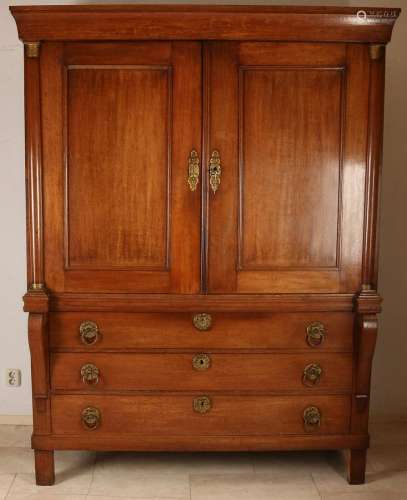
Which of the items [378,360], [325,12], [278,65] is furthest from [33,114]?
[378,360]

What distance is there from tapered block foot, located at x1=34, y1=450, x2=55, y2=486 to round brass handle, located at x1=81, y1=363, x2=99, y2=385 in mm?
351

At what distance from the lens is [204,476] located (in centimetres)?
278

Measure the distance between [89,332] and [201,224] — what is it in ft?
2.03

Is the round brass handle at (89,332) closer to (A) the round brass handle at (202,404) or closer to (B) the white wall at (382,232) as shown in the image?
(A) the round brass handle at (202,404)

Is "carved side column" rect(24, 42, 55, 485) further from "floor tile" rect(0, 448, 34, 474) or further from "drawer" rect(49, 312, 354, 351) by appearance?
"floor tile" rect(0, 448, 34, 474)

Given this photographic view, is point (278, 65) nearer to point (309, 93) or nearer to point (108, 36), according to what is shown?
point (309, 93)

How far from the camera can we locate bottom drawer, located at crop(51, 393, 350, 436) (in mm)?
2643

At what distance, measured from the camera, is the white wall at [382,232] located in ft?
10.4

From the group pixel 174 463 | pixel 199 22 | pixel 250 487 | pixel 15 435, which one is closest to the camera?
pixel 199 22

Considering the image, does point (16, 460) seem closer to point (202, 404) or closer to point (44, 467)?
point (44, 467)

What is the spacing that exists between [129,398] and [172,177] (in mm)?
898

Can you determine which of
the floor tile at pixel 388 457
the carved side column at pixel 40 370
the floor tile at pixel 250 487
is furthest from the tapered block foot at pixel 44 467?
the floor tile at pixel 388 457

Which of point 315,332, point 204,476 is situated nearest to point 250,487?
point 204,476

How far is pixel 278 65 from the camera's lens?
249 cm
